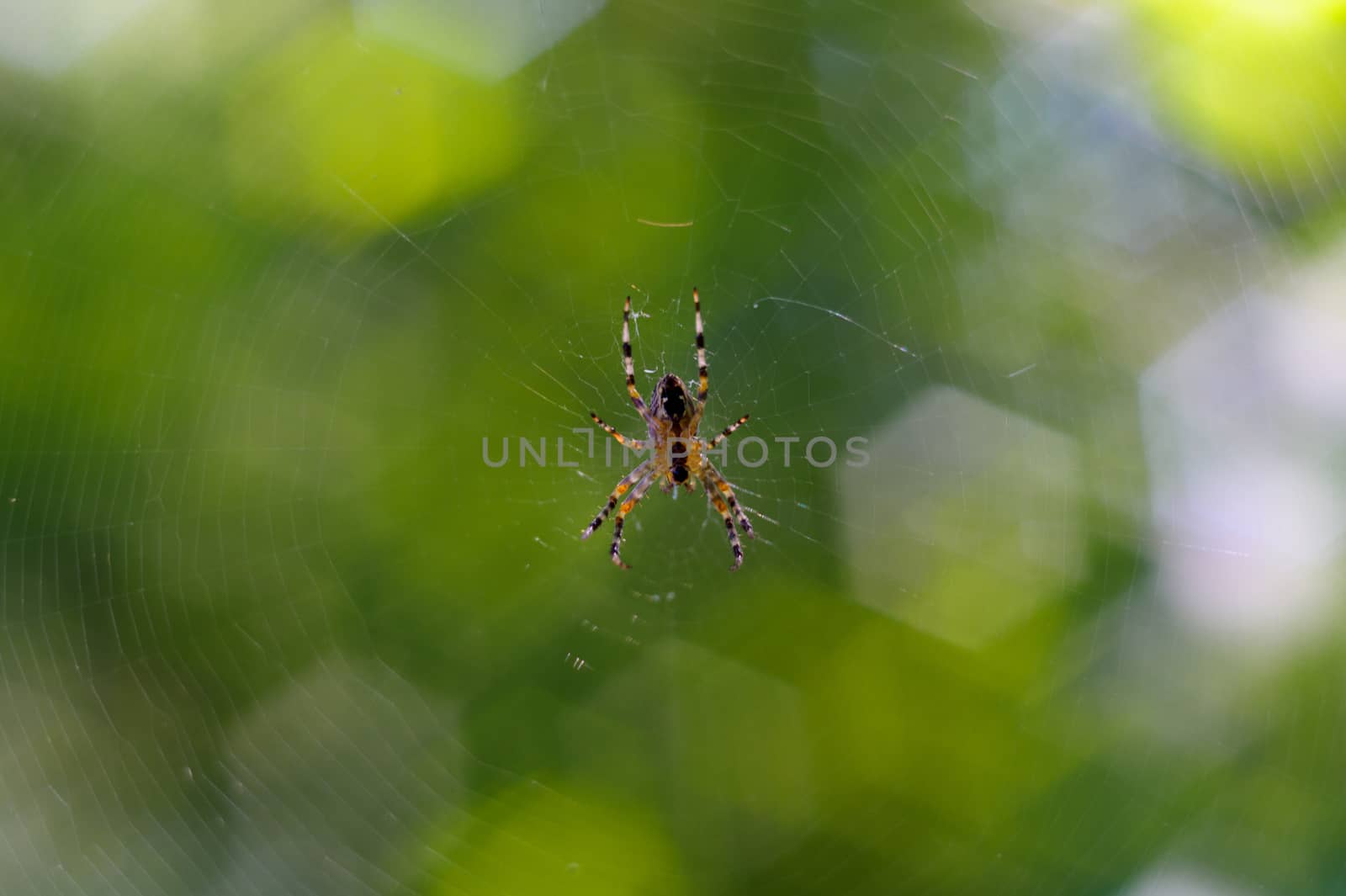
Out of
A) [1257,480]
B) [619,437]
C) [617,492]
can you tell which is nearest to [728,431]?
[619,437]

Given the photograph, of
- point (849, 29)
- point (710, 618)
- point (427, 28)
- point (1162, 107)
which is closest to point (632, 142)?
point (427, 28)

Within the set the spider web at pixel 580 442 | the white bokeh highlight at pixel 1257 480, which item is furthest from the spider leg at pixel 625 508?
the white bokeh highlight at pixel 1257 480

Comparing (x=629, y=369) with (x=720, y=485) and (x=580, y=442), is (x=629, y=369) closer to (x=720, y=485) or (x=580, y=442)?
(x=580, y=442)

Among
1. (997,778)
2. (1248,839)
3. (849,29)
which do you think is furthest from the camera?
(849,29)

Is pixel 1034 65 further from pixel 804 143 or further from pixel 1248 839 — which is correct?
pixel 1248 839

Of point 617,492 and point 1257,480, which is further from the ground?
point 1257,480

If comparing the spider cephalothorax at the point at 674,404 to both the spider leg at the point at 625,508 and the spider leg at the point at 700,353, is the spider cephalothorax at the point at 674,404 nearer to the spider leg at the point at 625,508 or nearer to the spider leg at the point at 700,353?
the spider leg at the point at 700,353
